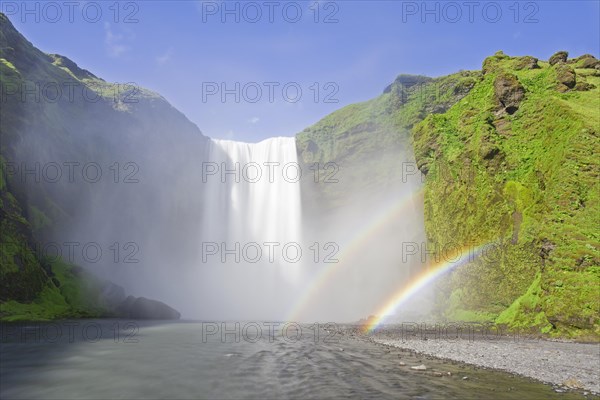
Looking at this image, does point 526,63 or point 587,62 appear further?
point 526,63

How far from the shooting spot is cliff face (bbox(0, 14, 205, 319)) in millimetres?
53812

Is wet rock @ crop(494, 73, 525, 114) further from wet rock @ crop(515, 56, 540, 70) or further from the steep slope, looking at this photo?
wet rock @ crop(515, 56, 540, 70)

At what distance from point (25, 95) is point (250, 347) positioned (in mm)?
69164

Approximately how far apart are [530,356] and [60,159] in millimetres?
84955

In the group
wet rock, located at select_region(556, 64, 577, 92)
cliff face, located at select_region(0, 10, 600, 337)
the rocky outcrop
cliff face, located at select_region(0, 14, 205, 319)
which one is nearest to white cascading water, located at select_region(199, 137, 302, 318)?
cliff face, located at select_region(0, 10, 600, 337)

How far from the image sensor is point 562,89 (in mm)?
46000

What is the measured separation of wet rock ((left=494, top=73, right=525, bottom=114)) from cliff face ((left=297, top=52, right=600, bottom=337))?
0.44 ft

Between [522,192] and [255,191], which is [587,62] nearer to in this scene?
[522,192]

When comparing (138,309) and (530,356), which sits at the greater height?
(530,356)

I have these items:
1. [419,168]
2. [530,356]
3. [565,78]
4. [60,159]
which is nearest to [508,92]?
[565,78]

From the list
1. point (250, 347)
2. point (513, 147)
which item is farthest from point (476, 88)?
point (250, 347)

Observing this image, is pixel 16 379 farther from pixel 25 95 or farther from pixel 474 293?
pixel 25 95

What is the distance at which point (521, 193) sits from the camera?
133ft

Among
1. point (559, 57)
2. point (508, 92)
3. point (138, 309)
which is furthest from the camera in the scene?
point (138, 309)
